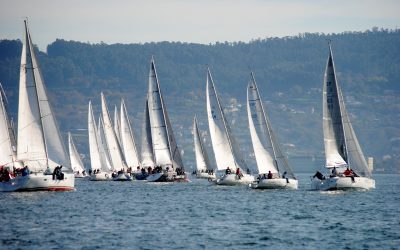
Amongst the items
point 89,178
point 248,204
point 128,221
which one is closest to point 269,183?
point 248,204

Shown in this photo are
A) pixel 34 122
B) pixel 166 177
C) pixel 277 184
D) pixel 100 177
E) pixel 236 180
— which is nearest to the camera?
pixel 34 122

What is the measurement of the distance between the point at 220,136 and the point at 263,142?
13870 millimetres

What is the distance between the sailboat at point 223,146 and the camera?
85750mm

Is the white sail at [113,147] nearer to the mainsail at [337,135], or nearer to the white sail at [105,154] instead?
the white sail at [105,154]

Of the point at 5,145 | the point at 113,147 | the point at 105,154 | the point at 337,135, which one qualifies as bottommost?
A: the point at 337,135

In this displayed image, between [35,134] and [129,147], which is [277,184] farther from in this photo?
[129,147]

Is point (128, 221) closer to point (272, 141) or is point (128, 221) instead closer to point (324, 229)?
point (324, 229)

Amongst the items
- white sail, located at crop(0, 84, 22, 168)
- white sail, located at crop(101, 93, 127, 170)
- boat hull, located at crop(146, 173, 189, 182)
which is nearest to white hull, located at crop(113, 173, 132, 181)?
white sail, located at crop(101, 93, 127, 170)

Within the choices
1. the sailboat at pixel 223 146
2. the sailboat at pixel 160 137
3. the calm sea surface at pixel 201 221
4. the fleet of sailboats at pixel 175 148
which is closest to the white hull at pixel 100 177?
the fleet of sailboats at pixel 175 148

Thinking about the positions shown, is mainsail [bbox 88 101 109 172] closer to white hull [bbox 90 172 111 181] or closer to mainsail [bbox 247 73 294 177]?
white hull [bbox 90 172 111 181]

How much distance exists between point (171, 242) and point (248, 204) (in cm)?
1996

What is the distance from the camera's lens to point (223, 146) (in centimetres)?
8969

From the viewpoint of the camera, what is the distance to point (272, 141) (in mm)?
75938

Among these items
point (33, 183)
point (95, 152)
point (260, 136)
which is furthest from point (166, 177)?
point (95, 152)
